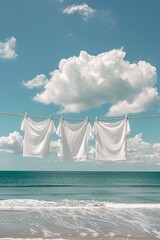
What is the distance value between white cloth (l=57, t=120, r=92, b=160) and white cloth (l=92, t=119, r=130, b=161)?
426 mm

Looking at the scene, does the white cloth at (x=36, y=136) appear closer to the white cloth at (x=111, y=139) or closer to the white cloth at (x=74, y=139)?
the white cloth at (x=74, y=139)

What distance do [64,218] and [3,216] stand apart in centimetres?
391

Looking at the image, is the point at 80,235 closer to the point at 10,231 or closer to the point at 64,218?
the point at 10,231

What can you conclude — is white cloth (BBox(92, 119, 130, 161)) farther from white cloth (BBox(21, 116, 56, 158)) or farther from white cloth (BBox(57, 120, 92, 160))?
white cloth (BBox(21, 116, 56, 158))

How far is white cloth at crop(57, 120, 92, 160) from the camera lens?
40.7 feet

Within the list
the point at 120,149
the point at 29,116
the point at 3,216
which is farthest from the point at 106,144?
the point at 3,216

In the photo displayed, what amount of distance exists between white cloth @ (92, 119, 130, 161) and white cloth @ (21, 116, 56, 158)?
192 centimetres

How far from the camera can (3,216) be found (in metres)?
18.9

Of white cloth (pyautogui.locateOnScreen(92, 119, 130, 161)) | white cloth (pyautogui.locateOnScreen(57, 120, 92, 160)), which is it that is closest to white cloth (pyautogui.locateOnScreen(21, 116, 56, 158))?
white cloth (pyautogui.locateOnScreen(57, 120, 92, 160))

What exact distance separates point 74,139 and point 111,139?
5.05 ft

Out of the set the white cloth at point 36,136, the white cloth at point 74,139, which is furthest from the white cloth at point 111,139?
the white cloth at point 36,136

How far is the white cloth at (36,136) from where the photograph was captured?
12359mm

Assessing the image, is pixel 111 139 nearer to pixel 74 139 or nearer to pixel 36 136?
pixel 74 139

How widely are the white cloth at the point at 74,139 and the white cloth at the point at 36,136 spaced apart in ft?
1.55
